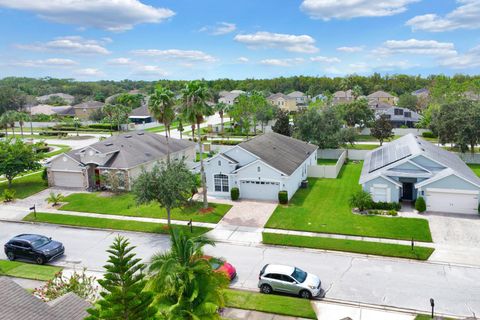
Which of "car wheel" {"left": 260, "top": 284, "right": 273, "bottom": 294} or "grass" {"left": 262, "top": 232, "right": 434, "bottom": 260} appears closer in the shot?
"car wheel" {"left": 260, "top": 284, "right": 273, "bottom": 294}

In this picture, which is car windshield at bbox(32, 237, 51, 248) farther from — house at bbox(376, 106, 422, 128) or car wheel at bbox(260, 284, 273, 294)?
house at bbox(376, 106, 422, 128)

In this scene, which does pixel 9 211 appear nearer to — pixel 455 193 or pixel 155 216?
pixel 155 216

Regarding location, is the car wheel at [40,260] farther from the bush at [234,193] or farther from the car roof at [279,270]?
the bush at [234,193]

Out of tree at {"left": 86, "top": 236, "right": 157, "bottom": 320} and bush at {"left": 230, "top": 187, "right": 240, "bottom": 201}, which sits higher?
tree at {"left": 86, "top": 236, "right": 157, "bottom": 320}

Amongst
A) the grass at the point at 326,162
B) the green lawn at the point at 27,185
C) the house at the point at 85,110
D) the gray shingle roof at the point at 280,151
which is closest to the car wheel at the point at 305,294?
the gray shingle roof at the point at 280,151

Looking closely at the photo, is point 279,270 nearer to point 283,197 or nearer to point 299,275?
point 299,275

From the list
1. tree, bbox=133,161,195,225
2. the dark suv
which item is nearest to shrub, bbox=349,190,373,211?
tree, bbox=133,161,195,225

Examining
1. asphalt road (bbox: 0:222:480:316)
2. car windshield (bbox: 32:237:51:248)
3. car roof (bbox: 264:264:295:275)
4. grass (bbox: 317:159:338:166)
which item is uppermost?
grass (bbox: 317:159:338:166)
